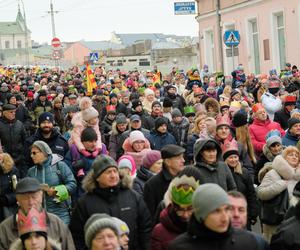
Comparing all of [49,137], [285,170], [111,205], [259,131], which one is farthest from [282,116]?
[111,205]

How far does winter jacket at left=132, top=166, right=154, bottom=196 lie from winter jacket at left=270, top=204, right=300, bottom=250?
2.65 m

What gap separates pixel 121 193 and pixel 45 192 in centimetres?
168

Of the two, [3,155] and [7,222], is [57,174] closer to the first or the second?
[3,155]

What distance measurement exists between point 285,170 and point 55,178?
2559 mm

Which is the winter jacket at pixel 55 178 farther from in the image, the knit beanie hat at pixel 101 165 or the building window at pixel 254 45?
the building window at pixel 254 45

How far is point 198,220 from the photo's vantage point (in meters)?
4.89

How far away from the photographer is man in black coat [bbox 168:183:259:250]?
483cm

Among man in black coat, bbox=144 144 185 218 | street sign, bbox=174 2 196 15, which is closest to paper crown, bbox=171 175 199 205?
man in black coat, bbox=144 144 185 218

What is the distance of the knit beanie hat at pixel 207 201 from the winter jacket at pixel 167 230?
2.17 feet

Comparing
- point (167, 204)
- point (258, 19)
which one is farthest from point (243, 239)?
point (258, 19)

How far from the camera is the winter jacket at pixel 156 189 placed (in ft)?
23.8

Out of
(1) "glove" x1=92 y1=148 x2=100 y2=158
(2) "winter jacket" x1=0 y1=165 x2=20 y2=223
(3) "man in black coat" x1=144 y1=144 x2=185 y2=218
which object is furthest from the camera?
(1) "glove" x1=92 y1=148 x2=100 y2=158

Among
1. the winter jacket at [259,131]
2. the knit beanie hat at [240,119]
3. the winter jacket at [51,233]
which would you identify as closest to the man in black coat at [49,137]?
the knit beanie hat at [240,119]

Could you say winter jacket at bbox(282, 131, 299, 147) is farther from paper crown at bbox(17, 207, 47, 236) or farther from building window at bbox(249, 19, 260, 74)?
building window at bbox(249, 19, 260, 74)
